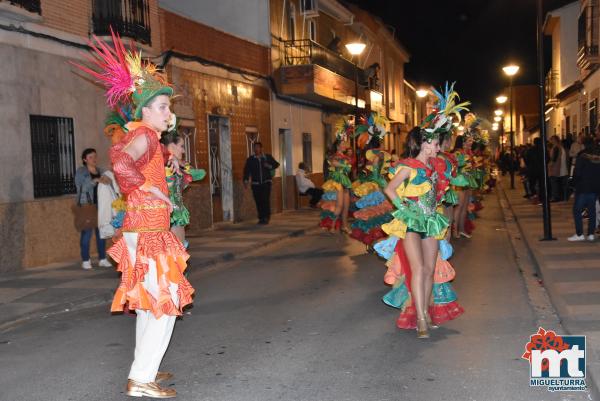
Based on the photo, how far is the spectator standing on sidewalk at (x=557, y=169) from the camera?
2083 cm

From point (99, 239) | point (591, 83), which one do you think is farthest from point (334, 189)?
point (591, 83)

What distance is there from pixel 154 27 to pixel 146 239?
39.3 feet

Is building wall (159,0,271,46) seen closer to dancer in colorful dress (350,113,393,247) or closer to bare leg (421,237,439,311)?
dancer in colorful dress (350,113,393,247)

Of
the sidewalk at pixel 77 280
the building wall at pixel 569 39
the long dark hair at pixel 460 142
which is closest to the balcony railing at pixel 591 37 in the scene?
the building wall at pixel 569 39

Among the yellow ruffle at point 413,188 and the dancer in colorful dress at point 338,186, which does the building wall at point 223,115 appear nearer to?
the dancer in colorful dress at point 338,186

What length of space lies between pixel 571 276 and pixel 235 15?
15.1 meters

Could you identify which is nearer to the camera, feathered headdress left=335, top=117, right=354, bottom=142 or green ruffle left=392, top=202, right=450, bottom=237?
green ruffle left=392, top=202, right=450, bottom=237

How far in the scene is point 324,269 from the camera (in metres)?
11.3

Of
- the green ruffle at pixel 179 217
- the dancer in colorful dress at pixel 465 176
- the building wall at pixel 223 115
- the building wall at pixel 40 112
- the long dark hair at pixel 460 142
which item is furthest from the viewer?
the building wall at pixel 223 115

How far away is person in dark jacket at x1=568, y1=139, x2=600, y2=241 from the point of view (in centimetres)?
1245

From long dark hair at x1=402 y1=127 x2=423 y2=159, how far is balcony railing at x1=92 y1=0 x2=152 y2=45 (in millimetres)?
8420

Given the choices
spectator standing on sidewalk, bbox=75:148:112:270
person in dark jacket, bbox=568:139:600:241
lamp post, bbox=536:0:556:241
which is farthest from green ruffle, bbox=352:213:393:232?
spectator standing on sidewalk, bbox=75:148:112:270

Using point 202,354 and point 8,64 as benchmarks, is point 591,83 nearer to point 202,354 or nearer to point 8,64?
point 8,64

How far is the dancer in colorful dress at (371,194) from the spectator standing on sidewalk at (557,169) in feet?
32.6
